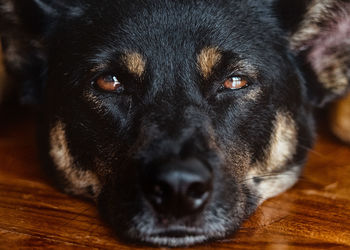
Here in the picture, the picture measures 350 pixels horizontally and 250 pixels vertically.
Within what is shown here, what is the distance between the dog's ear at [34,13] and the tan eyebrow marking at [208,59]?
509 mm

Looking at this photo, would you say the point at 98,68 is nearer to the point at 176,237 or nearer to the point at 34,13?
the point at 34,13

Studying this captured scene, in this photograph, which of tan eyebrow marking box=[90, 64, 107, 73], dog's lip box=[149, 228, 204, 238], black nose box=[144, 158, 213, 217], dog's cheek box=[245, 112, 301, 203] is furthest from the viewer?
dog's cheek box=[245, 112, 301, 203]

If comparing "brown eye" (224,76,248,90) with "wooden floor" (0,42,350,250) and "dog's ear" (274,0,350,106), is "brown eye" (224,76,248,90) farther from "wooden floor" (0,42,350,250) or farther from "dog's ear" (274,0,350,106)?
"wooden floor" (0,42,350,250)

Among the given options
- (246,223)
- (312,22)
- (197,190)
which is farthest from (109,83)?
(312,22)

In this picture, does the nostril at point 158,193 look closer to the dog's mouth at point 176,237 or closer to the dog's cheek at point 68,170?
the dog's mouth at point 176,237

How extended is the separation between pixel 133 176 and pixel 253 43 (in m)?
0.66

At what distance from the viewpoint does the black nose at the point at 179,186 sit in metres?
1.73

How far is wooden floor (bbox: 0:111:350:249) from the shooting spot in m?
1.95

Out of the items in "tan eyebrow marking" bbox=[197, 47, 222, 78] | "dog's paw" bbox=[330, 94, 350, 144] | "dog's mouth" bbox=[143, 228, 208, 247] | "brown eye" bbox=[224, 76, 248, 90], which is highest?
"tan eyebrow marking" bbox=[197, 47, 222, 78]

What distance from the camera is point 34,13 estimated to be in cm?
226

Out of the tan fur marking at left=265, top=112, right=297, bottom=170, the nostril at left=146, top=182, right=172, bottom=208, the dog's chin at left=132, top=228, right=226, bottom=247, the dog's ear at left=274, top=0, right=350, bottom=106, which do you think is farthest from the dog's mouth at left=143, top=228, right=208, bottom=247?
the dog's ear at left=274, top=0, right=350, bottom=106

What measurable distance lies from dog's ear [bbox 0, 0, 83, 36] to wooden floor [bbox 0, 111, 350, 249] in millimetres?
602

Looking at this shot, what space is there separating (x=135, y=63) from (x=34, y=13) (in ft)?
1.63

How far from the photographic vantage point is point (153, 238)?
1.88 metres
